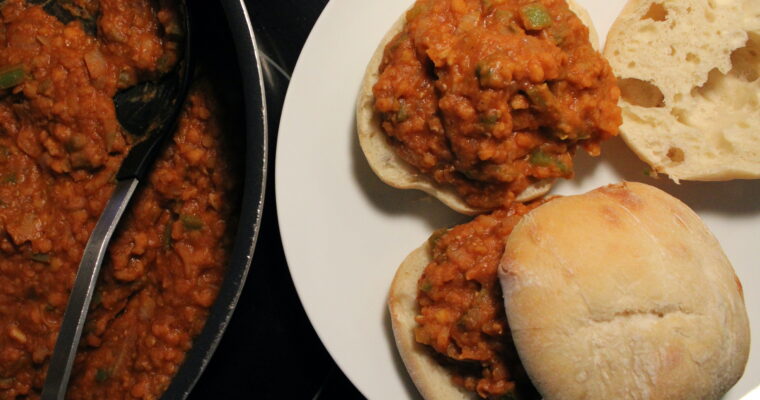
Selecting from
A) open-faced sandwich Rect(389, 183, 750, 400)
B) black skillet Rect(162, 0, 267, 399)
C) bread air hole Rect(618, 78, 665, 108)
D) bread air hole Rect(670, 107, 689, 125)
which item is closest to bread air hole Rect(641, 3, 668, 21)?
bread air hole Rect(618, 78, 665, 108)

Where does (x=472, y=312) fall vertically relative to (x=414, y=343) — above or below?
above

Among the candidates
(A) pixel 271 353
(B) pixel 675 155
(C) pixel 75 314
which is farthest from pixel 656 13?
(C) pixel 75 314

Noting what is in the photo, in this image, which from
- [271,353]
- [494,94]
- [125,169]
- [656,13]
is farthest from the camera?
[271,353]

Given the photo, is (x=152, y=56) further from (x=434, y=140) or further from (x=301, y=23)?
(x=434, y=140)

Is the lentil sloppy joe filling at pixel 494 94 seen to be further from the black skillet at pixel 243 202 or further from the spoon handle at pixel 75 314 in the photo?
the spoon handle at pixel 75 314

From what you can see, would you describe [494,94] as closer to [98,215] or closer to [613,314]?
[613,314]

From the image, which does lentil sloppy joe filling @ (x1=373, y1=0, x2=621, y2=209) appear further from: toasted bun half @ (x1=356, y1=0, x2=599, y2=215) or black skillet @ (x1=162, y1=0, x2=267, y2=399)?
black skillet @ (x1=162, y1=0, x2=267, y2=399)
